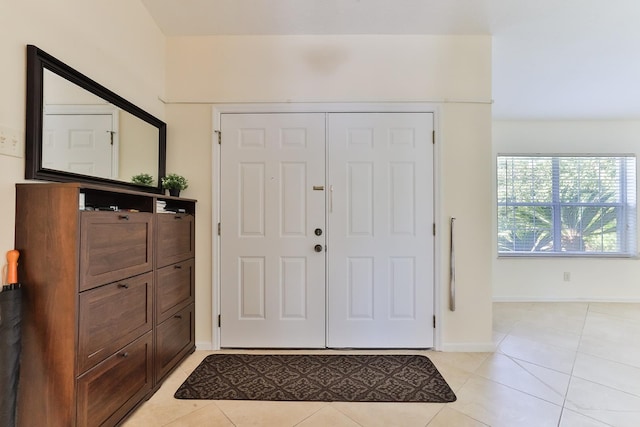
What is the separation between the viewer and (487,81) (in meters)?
2.33

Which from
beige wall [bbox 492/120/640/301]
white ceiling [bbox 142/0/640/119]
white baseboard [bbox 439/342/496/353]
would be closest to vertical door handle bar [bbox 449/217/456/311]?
white baseboard [bbox 439/342/496/353]

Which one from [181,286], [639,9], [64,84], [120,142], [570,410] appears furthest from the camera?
[181,286]

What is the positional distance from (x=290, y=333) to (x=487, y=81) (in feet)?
8.93

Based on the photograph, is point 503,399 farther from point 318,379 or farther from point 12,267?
point 12,267

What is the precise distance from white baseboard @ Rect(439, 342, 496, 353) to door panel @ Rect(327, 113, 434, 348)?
0.38m

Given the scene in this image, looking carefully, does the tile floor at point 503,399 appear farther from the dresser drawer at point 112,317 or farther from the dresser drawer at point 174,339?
the dresser drawer at point 112,317

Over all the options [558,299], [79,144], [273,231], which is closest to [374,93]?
[273,231]

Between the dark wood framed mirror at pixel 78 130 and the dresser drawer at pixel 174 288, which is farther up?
the dark wood framed mirror at pixel 78 130

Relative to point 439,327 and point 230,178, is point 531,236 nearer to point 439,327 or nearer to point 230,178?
point 439,327

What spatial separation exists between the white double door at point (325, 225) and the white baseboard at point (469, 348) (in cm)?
47

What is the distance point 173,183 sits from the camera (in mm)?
2166

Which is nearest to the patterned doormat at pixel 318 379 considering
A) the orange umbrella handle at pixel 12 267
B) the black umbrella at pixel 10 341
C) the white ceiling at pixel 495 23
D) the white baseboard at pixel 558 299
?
the black umbrella at pixel 10 341

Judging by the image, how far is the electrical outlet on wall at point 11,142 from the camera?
3.77 ft

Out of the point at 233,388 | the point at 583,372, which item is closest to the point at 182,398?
the point at 233,388
